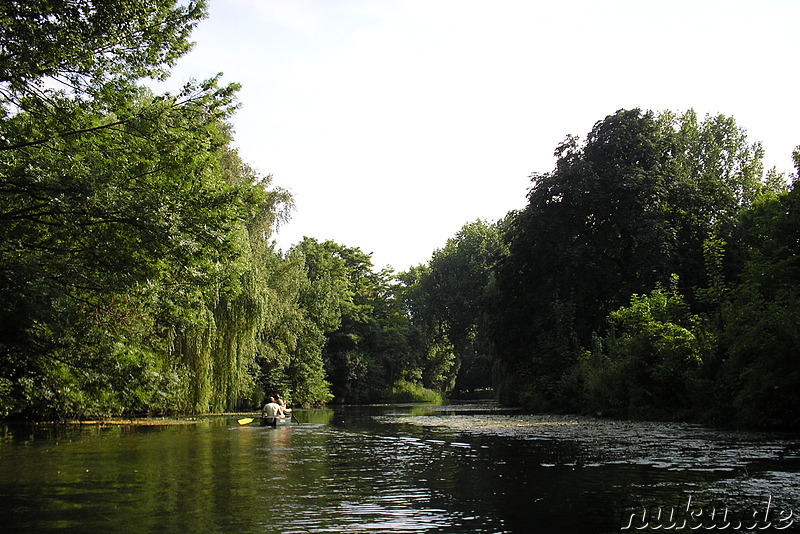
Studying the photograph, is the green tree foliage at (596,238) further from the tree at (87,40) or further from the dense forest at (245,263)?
the tree at (87,40)

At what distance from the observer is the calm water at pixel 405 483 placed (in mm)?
8453

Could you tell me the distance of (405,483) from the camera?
11.8 meters

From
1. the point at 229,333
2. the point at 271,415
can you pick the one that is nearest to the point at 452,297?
the point at 229,333

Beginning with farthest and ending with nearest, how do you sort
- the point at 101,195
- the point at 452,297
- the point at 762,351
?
the point at 452,297
the point at 762,351
the point at 101,195

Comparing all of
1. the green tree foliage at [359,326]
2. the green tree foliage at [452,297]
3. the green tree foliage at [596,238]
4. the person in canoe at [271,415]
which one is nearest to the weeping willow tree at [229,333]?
the person in canoe at [271,415]

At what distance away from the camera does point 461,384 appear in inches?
3787

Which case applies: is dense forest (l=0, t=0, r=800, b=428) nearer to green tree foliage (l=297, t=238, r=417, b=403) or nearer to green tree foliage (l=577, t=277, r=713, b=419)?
green tree foliage (l=577, t=277, r=713, b=419)

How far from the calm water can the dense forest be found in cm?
292

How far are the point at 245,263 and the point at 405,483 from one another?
36.7 ft

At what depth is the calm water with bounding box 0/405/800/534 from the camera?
8453mm

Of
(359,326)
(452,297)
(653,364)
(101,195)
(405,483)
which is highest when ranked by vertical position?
(452,297)

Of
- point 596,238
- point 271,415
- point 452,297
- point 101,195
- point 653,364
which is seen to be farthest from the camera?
point 452,297

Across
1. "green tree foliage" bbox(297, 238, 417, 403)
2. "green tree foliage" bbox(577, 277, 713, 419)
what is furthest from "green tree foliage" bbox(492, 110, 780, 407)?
"green tree foliage" bbox(297, 238, 417, 403)

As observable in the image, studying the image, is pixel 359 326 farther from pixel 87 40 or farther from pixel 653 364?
pixel 87 40
